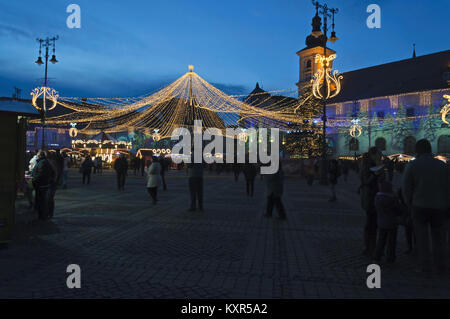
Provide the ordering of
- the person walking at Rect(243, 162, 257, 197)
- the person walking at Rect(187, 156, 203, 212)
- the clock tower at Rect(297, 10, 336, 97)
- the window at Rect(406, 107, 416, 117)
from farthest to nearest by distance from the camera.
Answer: the clock tower at Rect(297, 10, 336, 97) → the window at Rect(406, 107, 416, 117) → the person walking at Rect(243, 162, 257, 197) → the person walking at Rect(187, 156, 203, 212)

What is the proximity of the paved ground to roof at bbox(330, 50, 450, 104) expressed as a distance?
178 ft

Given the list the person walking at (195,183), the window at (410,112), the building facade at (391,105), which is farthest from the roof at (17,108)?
the window at (410,112)

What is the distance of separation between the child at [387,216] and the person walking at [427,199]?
0.25m

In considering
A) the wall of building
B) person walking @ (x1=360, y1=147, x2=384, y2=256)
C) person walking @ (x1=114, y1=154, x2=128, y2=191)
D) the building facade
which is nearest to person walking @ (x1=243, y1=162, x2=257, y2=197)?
person walking @ (x1=114, y1=154, x2=128, y2=191)

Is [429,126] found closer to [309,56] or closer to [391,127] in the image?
[391,127]

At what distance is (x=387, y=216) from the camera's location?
5.07 m

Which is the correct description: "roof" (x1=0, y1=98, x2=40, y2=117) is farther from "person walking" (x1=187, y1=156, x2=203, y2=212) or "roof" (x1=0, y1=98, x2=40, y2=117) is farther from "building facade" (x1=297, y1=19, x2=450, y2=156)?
"building facade" (x1=297, y1=19, x2=450, y2=156)

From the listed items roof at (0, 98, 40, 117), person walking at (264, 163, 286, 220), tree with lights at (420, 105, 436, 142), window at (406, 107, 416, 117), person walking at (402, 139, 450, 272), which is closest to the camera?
person walking at (402, 139, 450, 272)

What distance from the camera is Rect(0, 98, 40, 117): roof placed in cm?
581
